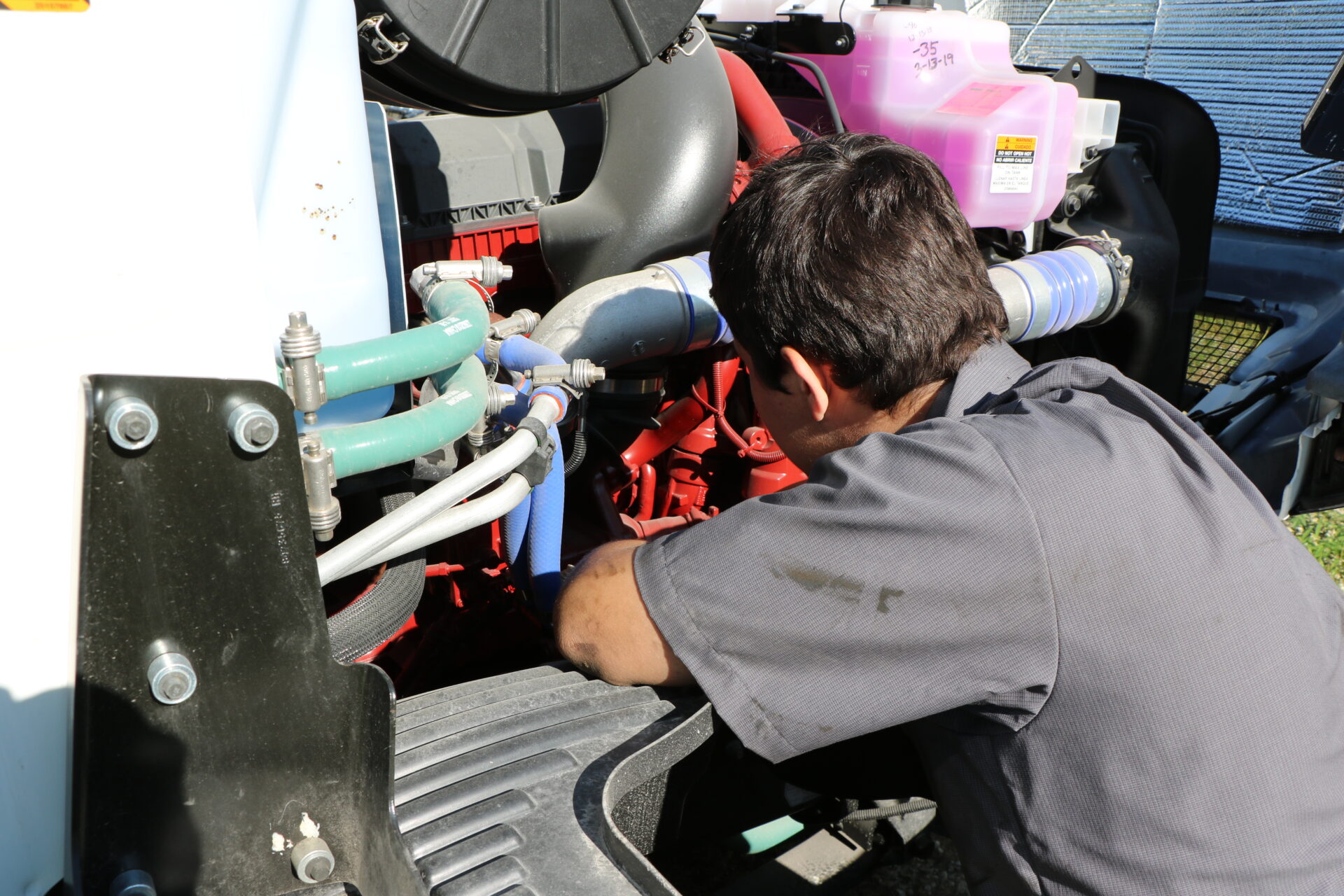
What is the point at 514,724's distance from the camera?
1075mm

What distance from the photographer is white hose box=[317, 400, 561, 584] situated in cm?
98

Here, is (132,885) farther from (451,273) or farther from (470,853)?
(451,273)

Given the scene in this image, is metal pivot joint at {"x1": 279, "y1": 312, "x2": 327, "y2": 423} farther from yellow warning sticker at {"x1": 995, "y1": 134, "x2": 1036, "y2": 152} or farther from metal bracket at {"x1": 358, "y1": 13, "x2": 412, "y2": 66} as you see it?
yellow warning sticker at {"x1": 995, "y1": 134, "x2": 1036, "y2": 152}

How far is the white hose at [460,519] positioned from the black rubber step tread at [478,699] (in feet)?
0.56

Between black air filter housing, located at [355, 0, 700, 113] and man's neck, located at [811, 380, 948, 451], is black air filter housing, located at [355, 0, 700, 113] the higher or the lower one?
the higher one

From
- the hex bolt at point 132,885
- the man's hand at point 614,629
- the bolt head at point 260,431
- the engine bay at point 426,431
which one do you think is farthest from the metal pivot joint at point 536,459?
the hex bolt at point 132,885

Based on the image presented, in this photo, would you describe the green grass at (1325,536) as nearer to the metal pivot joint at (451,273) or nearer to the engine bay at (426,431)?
the engine bay at (426,431)

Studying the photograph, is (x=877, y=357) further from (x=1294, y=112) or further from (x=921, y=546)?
(x=1294, y=112)

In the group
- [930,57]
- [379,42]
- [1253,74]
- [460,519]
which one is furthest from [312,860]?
[1253,74]

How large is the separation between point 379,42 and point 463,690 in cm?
79

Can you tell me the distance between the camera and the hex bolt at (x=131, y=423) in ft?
2.35

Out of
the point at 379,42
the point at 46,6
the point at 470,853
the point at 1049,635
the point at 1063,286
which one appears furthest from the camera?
the point at 1063,286

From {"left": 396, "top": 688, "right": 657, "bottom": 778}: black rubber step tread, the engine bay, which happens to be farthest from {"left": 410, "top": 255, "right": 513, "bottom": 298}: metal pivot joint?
{"left": 396, "top": 688, "right": 657, "bottom": 778}: black rubber step tread

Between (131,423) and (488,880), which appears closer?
(131,423)
